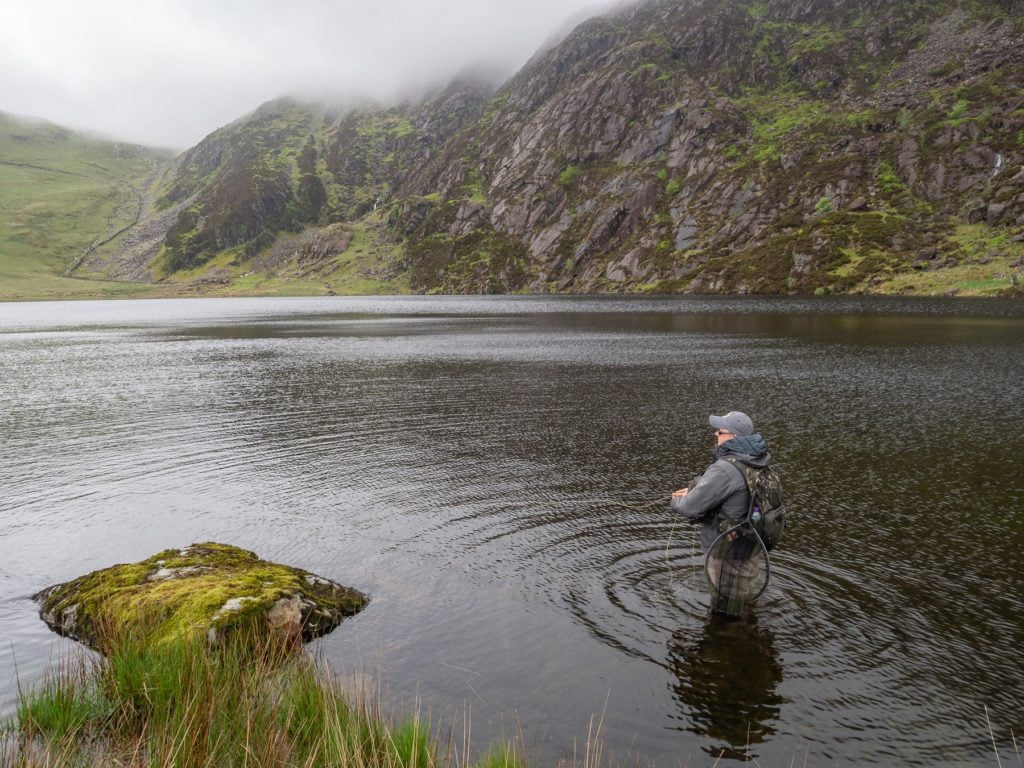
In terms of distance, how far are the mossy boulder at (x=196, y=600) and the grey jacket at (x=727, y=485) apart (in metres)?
7.41

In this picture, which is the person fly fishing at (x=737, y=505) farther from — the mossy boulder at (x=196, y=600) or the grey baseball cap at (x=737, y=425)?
the mossy boulder at (x=196, y=600)

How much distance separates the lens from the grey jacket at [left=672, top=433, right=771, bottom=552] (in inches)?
426

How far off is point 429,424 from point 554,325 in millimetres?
61318

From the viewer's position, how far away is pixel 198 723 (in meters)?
6.91

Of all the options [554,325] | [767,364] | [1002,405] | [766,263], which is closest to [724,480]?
[1002,405]

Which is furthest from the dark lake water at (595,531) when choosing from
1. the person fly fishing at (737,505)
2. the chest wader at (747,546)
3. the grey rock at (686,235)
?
the grey rock at (686,235)

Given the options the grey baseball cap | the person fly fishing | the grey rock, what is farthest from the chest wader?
the grey rock

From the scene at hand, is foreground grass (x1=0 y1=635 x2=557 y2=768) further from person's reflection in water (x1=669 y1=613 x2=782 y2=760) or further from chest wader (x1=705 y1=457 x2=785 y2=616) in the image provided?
chest wader (x1=705 y1=457 x2=785 y2=616)

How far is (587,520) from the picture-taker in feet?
59.2

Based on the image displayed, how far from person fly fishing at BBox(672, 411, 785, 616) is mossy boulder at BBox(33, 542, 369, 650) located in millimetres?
7457

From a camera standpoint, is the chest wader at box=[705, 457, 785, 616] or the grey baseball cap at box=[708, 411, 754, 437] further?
the grey baseball cap at box=[708, 411, 754, 437]

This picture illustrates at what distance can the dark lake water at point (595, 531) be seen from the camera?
9695mm

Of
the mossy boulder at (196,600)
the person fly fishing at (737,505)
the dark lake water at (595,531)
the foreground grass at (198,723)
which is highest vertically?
the person fly fishing at (737,505)

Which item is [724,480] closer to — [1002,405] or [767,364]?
[1002,405]
